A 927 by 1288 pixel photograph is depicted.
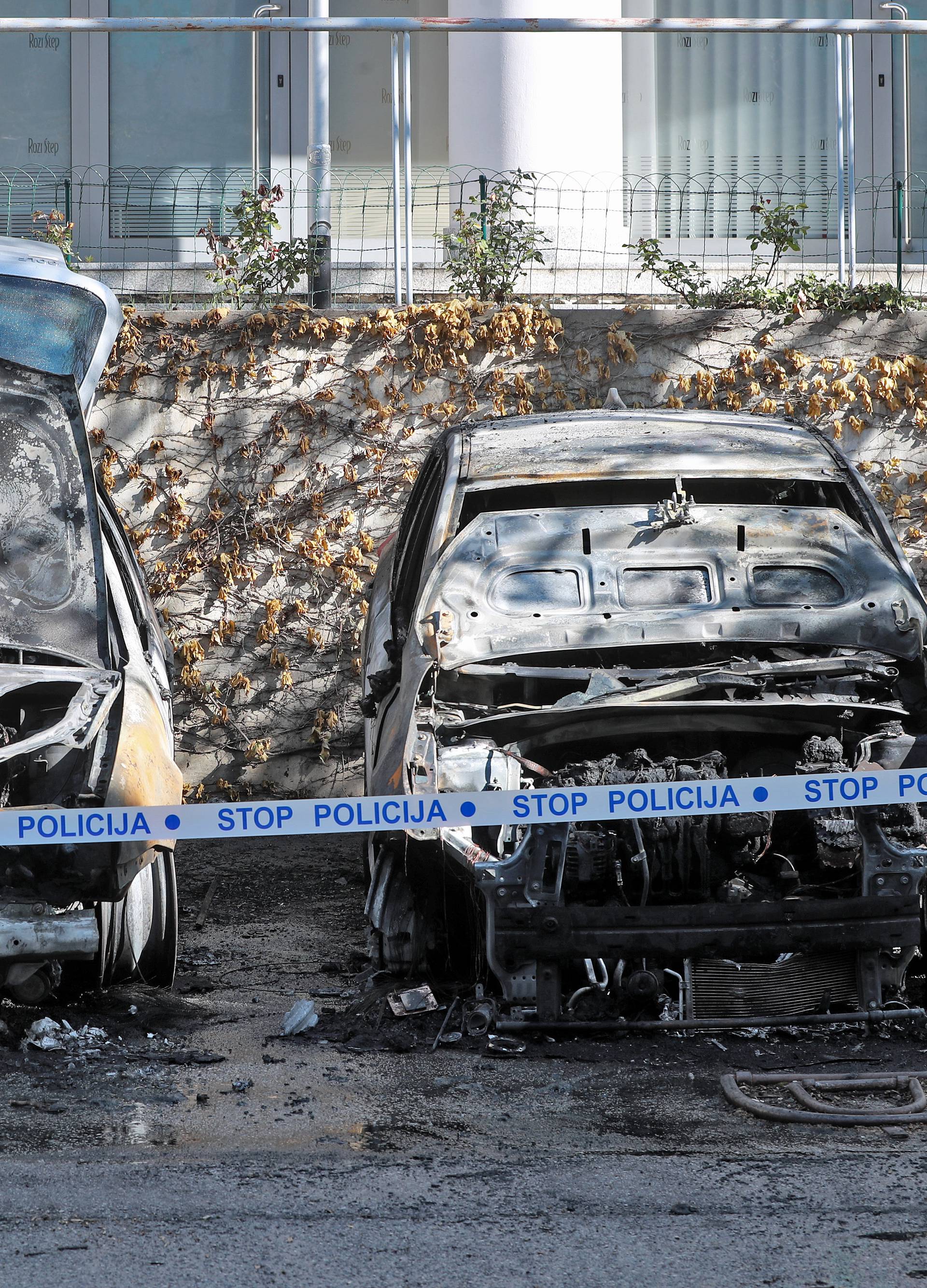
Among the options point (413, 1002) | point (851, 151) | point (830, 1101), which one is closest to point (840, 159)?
point (851, 151)

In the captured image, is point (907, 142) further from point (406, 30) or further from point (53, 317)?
point (53, 317)

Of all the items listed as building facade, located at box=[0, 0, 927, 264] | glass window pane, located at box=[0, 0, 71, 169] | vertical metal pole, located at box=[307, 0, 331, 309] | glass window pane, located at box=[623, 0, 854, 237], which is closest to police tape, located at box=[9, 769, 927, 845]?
vertical metal pole, located at box=[307, 0, 331, 309]

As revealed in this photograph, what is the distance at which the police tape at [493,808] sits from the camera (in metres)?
4.54

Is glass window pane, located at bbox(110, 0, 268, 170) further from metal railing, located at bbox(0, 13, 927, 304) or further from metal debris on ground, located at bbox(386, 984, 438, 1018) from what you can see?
metal debris on ground, located at bbox(386, 984, 438, 1018)

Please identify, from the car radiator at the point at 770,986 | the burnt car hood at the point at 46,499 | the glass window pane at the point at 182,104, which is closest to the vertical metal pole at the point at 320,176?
the glass window pane at the point at 182,104

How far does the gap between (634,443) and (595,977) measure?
251 centimetres

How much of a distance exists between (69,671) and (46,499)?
806 mm

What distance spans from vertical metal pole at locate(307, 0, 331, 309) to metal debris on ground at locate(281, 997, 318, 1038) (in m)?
5.28

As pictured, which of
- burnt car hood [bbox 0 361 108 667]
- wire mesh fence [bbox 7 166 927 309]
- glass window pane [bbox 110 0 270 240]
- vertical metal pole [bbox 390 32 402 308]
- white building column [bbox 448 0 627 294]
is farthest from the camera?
glass window pane [bbox 110 0 270 240]

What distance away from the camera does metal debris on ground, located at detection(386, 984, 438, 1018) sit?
4.95 metres

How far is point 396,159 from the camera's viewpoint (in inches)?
366

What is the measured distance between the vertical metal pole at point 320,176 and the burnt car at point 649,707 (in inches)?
108

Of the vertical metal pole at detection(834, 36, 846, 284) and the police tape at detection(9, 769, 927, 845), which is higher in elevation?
the vertical metal pole at detection(834, 36, 846, 284)

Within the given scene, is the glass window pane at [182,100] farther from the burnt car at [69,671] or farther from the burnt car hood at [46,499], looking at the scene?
the burnt car hood at [46,499]
